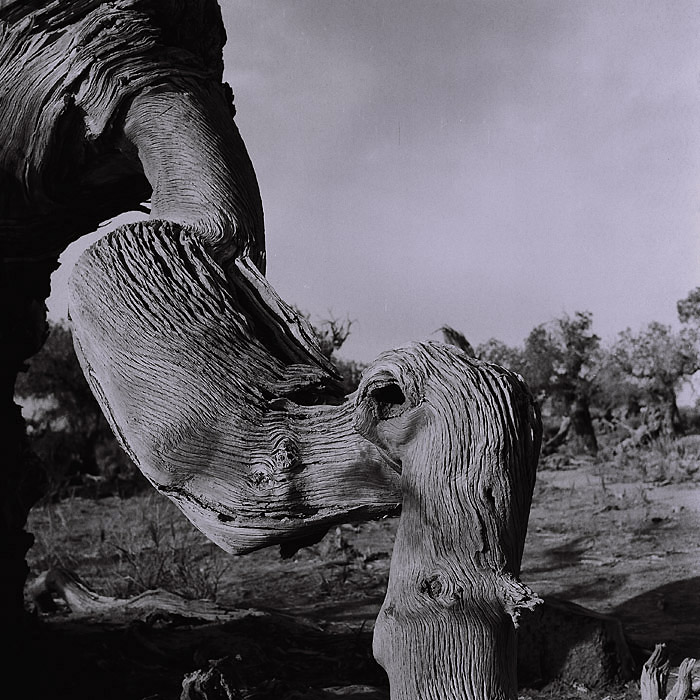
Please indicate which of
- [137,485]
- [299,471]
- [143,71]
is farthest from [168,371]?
[137,485]

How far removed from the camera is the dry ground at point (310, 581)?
4156 millimetres

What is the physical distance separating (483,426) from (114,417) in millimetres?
812

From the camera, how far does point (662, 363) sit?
71.3 ft

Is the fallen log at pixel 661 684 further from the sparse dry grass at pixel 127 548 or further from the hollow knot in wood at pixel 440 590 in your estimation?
the sparse dry grass at pixel 127 548

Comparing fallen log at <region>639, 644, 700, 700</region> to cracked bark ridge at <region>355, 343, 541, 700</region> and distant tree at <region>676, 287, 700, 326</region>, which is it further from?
distant tree at <region>676, 287, 700, 326</region>

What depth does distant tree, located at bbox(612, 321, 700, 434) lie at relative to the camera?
21.4 m

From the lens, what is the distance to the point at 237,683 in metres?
3.51

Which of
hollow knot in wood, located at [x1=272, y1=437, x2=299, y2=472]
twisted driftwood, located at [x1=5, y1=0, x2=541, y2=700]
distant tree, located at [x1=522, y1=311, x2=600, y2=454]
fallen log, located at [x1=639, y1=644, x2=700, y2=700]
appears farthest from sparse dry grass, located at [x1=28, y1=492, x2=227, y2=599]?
distant tree, located at [x1=522, y1=311, x2=600, y2=454]

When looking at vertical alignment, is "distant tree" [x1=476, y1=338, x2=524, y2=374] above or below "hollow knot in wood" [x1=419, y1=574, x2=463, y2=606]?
above

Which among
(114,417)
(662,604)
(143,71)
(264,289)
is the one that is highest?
(143,71)

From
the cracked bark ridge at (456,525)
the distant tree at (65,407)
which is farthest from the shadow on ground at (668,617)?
the distant tree at (65,407)

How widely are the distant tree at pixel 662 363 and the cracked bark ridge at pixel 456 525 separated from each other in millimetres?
20651

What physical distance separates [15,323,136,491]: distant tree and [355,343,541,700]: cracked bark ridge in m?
13.3

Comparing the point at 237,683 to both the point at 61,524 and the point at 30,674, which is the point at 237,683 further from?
the point at 61,524
